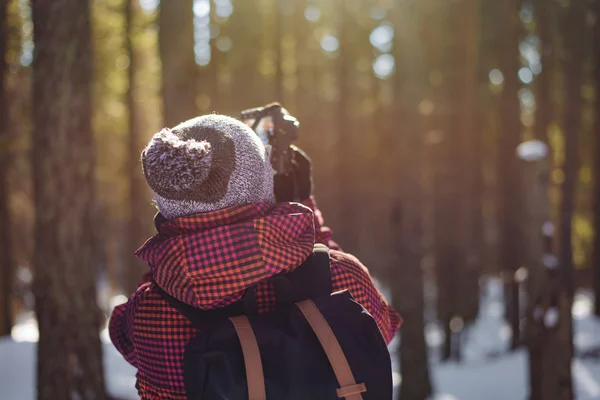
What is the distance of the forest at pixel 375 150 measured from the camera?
5840 millimetres

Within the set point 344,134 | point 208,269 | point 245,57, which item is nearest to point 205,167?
point 208,269

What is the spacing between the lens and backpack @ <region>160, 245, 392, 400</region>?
1.75 meters

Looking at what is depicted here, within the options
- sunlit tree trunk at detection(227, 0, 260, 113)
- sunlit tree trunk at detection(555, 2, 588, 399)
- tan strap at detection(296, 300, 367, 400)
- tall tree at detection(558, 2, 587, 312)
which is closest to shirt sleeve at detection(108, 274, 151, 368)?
tan strap at detection(296, 300, 367, 400)

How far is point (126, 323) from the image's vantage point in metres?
2.18

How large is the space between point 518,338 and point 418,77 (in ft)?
24.0

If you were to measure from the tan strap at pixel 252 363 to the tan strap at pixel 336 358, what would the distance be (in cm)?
19

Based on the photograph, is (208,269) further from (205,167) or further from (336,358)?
(336,358)

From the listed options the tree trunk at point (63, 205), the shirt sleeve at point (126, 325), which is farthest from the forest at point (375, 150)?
the shirt sleeve at point (126, 325)

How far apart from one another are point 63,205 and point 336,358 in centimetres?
471

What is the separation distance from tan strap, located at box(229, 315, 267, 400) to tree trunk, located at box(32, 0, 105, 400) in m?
4.51

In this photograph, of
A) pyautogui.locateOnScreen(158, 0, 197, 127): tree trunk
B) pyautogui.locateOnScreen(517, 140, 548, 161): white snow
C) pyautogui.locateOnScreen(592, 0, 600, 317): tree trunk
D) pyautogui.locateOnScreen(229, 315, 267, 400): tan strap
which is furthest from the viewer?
pyautogui.locateOnScreen(592, 0, 600, 317): tree trunk

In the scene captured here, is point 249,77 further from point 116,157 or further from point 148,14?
point 116,157

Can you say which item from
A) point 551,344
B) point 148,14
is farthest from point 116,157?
point 551,344

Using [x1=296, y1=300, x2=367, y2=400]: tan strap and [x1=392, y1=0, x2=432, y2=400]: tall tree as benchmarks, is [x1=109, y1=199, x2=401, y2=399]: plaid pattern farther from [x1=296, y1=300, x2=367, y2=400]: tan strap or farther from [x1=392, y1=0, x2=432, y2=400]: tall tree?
[x1=392, y1=0, x2=432, y2=400]: tall tree
